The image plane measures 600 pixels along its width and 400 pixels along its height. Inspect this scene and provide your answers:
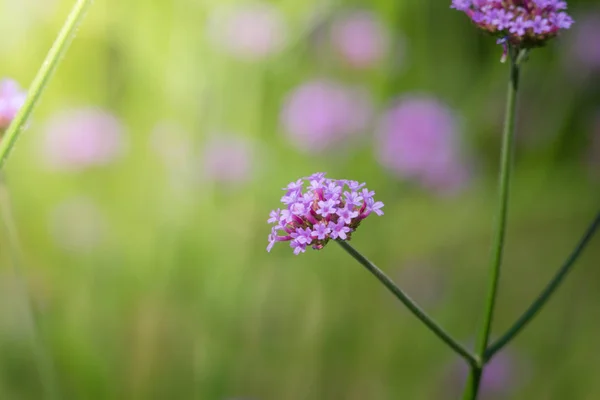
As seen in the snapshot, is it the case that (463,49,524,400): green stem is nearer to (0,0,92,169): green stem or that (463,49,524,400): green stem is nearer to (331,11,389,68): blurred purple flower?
(0,0,92,169): green stem

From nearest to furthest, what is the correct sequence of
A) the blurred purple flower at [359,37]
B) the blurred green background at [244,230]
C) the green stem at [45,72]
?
the green stem at [45,72] → the blurred green background at [244,230] → the blurred purple flower at [359,37]

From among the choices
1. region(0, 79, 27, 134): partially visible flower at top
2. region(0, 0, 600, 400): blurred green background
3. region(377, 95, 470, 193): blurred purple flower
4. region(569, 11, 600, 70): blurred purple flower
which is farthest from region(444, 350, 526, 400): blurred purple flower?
region(0, 79, 27, 134): partially visible flower at top

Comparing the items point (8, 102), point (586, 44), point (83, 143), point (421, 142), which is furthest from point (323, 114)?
point (8, 102)

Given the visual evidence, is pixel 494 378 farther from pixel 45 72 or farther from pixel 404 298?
pixel 45 72

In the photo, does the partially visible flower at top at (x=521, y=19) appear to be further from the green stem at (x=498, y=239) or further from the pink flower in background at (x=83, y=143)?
the pink flower in background at (x=83, y=143)

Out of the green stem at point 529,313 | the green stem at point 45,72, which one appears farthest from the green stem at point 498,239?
the green stem at point 45,72

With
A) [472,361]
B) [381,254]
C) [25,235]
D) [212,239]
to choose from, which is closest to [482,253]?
[381,254]
